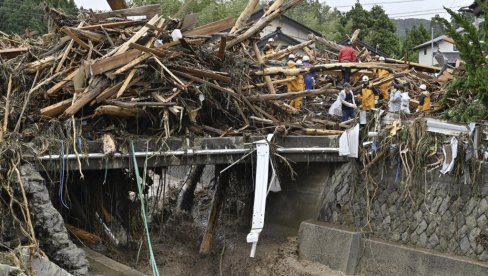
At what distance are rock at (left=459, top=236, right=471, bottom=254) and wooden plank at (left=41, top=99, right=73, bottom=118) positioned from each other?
7264 mm

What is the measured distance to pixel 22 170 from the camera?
9758 millimetres

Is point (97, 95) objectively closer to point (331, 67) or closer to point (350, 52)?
point (331, 67)

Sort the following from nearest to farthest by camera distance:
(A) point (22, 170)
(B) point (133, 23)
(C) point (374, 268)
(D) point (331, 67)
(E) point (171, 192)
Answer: (A) point (22, 170)
(C) point (374, 268)
(B) point (133, 23)
(D) point (331, 67)
(E) point (171, 192)

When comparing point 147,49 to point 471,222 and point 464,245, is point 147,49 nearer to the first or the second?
point 471,222

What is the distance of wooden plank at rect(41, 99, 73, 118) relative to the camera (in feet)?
35.9

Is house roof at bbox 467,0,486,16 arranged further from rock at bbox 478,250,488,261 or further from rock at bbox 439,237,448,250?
rock at bbox 478,250,488,261

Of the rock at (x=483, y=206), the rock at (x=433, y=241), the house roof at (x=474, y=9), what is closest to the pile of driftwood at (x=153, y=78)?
the rock at (x=433, y=241)

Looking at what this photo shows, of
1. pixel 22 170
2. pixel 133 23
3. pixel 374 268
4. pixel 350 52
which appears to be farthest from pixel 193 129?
pixel 350 52

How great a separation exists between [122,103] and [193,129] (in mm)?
1645

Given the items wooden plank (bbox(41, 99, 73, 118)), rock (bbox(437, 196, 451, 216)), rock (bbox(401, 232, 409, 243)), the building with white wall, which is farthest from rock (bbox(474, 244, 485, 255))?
the building with white wall

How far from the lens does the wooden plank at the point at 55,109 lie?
10953mm

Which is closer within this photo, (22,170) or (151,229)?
(22,170)

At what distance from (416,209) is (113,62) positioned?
6195 mm

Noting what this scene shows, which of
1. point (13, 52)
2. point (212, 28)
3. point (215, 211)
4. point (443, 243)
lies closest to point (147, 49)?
point (212, 28)
